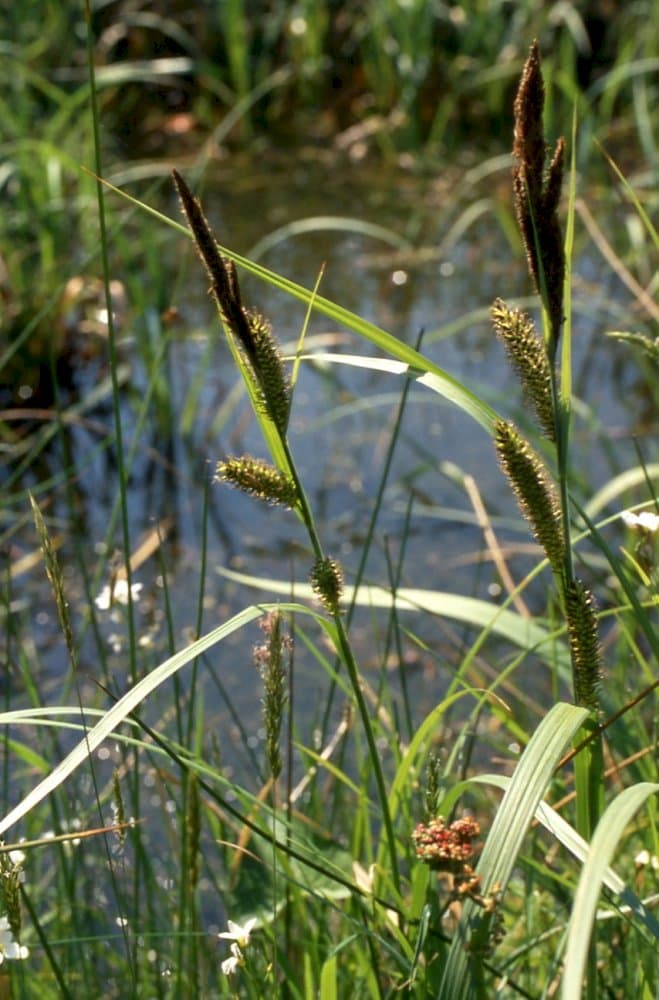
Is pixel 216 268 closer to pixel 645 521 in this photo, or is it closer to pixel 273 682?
pixel 273 682

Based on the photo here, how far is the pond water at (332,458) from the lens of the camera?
2.35m

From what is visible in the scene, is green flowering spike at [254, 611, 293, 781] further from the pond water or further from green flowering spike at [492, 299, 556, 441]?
the pond water

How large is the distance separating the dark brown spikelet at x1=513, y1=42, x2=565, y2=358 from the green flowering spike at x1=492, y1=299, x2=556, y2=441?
4 centimetres

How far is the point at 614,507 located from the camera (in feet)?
8.71

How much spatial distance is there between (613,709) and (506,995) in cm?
34

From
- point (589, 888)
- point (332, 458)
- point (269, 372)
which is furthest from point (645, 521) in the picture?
point (332, 458)

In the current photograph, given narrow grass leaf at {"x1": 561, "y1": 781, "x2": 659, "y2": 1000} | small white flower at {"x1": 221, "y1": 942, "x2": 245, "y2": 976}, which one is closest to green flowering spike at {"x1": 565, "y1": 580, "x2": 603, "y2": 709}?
narrow grass leaf at {"x1": 561, "y1": 781, "x2": 659, "y2": 1000}

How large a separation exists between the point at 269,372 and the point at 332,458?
2221mm

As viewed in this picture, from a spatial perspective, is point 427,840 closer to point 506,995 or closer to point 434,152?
point 506,995

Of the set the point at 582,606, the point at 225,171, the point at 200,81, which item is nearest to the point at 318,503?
the point at 582,606

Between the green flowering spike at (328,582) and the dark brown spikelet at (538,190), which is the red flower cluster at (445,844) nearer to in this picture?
the green flowering spike at (328,582)

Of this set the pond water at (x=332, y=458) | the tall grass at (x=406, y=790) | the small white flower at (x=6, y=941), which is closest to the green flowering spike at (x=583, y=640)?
the tall grass at (x=406, y=790)

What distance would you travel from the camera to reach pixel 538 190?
0.67 metres

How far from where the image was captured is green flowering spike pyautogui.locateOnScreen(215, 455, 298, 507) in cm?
77
